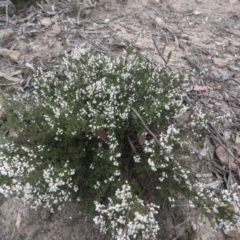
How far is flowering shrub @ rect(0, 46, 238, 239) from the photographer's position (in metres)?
2.39

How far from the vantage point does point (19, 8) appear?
4.64m

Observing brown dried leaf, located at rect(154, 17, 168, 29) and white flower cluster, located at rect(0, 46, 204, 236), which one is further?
brown dried leaf, located at rect(154, 17, 168, 29)

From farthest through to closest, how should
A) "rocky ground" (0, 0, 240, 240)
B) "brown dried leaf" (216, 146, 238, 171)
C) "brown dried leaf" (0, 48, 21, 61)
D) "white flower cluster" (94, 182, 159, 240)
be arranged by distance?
"brown dried leaf" (0, 48, 21, 61)
"brown dried leaf" (216, 146, 238, 171)
"rocky ground" (0, 0, 240, 240)
"white flower cluster" (94, 182, 159, 240)

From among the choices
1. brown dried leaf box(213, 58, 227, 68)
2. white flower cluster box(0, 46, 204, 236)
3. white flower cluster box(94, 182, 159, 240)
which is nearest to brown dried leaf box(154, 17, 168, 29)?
brown dried leaf box(213, 58, 227, 68)

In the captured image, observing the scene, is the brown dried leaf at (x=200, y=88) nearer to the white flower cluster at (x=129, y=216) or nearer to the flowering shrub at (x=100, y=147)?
the flowering shrub at (x=100, y=147)

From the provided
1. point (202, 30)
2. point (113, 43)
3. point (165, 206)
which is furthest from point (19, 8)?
point (165, 206)

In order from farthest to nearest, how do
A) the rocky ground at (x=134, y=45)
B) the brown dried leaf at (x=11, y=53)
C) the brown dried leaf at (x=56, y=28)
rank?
the brown dried leaf at (x=56, y=28) → the brown dried leaf at (x=11, y=53) → the rocky ground at (x=134, y=45)

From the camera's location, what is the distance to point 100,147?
2533mm

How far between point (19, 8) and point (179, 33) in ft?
7.62

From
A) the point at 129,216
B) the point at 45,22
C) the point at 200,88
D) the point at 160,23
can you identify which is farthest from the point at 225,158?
the point at 45,22

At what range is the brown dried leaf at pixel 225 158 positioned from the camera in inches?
122

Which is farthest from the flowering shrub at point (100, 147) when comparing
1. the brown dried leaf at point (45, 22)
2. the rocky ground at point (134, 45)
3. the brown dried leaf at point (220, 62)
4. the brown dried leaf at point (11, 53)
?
the brown dried leaf at point (45, 22)

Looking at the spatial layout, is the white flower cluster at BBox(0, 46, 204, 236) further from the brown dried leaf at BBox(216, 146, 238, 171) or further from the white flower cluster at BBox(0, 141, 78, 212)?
the brown dried leaf at BBox(216, 146, 238, 171)

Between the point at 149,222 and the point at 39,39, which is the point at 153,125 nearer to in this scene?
the point at 149,222
